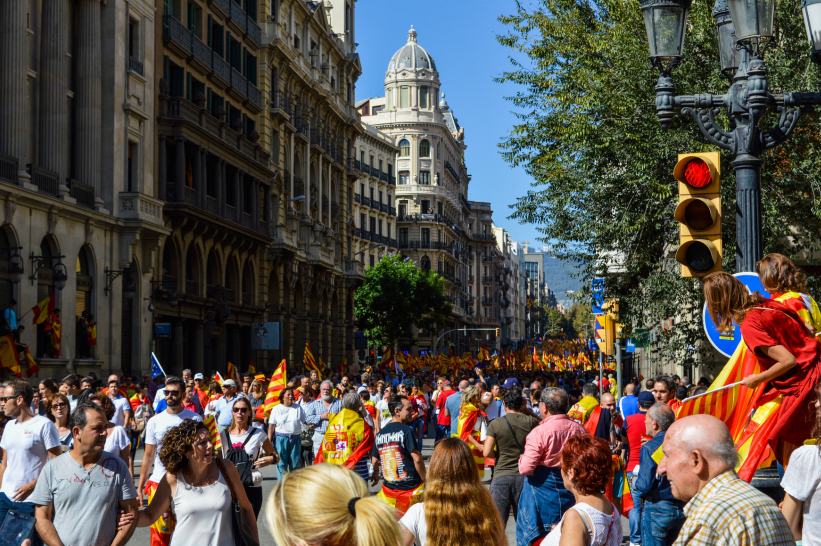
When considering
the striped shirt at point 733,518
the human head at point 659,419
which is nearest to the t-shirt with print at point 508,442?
the human head at point 659,419

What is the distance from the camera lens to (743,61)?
26.3ft

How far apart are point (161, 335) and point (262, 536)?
2200 centimetres

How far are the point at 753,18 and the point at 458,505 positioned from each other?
4463 millimetres

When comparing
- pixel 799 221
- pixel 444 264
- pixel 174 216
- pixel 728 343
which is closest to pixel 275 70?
pixel 174 216

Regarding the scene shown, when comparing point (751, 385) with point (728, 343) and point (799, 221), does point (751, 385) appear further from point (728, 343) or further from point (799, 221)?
point (799, 221)

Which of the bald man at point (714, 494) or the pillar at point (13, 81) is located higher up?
the pillar at point (13, 81)

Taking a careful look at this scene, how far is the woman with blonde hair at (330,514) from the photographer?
9.74ft

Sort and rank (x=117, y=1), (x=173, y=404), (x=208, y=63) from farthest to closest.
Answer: (x=208, y=63) < (x=117, y=1) < (x=173, y=404)

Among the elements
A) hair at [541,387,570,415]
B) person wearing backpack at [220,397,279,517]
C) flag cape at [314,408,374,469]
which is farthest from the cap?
person wearing backpack at [220,397,279,517]

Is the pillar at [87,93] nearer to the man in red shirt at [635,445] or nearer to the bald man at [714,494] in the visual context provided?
the man in red shirt at [635,445]

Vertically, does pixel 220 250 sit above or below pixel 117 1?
below

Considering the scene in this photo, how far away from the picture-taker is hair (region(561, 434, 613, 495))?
554cm

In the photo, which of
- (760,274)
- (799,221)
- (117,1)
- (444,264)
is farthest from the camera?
(444,264)

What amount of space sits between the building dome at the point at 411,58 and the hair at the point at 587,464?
97843 mm
